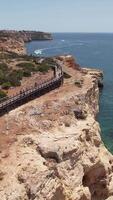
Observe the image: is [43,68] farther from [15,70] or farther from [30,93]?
[30,93]

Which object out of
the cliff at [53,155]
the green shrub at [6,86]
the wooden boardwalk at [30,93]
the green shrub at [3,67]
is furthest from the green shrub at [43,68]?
the cliff at [53,155]

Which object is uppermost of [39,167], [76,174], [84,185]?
[39,167]

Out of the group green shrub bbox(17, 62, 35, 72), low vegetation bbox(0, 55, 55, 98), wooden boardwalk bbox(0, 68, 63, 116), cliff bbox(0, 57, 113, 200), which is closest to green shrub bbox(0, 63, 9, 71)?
low vegetation bbox(0, 55, 55, 98)

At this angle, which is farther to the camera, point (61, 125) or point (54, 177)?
point (61, 125)

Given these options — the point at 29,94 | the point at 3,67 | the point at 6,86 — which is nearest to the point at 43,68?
the point at 3,67

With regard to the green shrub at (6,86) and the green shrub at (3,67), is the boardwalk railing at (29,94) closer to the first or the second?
the green shrub at (6,86)

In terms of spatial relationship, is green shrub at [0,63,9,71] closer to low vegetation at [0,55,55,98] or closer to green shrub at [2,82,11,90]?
low vegetation at [0,55,55,98]

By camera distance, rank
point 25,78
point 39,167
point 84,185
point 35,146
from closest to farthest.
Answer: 1. point 39,167
2. point 35,146
3. point 84,185
4. point 25,78

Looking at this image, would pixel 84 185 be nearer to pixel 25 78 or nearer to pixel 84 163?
pixel 84 163

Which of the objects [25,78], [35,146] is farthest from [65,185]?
[25,78]
